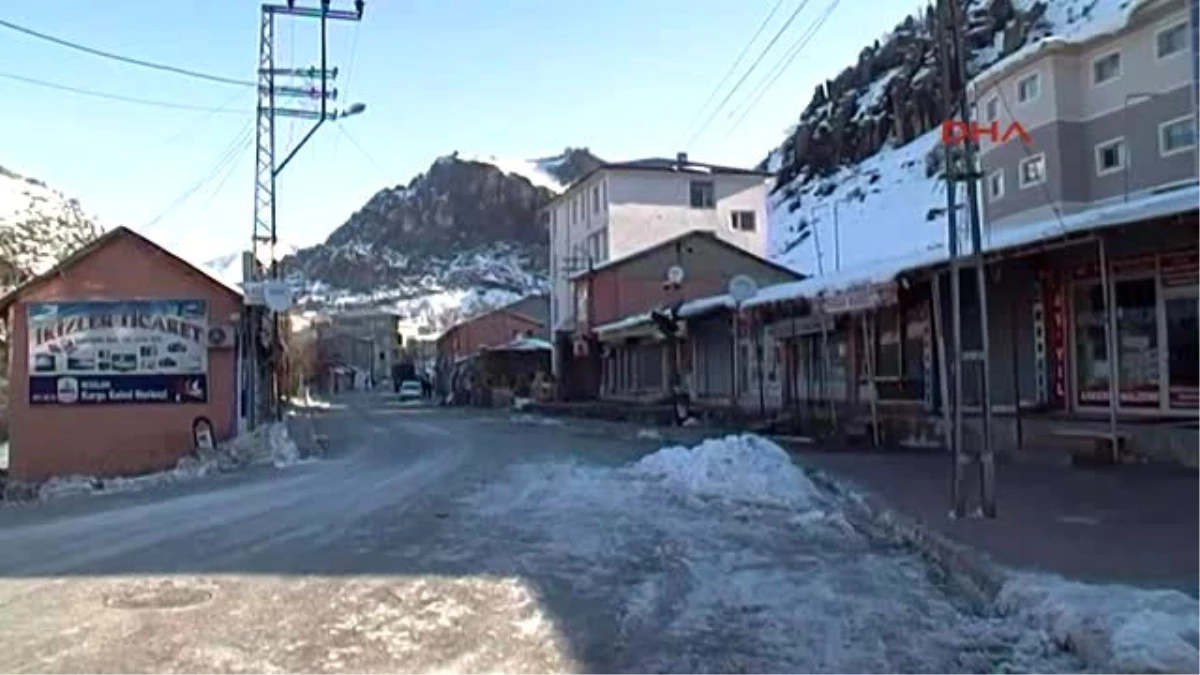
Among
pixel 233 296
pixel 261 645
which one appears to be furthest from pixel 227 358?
pixel 261 645

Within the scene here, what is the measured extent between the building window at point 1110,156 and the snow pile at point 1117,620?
3852 cm

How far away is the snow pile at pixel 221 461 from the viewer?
69.5ft

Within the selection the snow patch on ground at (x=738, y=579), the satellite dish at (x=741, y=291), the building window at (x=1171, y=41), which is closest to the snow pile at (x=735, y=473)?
the snow patch on ground at (x=738, y=579)

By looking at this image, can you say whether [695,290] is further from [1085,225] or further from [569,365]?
[1085,225]

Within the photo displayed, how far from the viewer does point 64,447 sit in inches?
1046

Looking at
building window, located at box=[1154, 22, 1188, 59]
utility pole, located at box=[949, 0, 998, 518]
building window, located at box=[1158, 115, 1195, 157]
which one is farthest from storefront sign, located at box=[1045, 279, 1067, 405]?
building window, located at box=[1154, 22, 1188, 59]

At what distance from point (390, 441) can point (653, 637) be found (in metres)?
21.9

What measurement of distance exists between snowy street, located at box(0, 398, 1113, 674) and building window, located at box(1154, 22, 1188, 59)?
1171 inches

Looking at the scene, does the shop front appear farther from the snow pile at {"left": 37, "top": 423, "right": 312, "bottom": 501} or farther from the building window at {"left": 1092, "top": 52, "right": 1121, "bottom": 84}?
the building window at {"left": 1092, "top": 52, "right": 1121, "bottom": 84}

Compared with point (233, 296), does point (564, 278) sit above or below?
above

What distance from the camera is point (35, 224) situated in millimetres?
70312

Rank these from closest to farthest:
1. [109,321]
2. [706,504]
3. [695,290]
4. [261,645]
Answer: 1. [261,645]
2. [706,504]
3. [109,321]
4. [695,290]

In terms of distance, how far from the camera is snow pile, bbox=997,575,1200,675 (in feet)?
19.7

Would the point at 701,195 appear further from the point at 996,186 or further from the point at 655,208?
the point at 996,186
